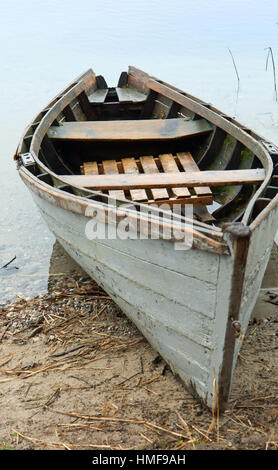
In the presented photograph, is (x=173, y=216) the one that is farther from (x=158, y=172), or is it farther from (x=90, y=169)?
(x=90, y=169)

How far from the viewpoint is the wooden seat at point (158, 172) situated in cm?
380

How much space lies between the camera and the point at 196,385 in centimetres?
290

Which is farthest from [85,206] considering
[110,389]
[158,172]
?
[158,172]

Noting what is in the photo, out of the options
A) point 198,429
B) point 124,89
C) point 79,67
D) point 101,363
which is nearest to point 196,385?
point 198,429

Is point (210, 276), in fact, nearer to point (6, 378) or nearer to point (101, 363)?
point (101, 363)

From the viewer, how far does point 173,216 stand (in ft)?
8.27

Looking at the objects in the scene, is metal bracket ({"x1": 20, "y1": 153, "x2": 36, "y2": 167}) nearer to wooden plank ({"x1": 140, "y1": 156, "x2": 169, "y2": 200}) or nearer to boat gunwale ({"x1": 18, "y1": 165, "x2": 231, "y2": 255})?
boat gunwale ({"x1": 18, "y1": 165, "x2": 231, "y2": 255})

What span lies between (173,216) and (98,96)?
467 cm

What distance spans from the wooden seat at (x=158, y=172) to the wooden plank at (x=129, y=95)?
1769 mm

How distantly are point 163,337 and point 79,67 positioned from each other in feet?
48.2

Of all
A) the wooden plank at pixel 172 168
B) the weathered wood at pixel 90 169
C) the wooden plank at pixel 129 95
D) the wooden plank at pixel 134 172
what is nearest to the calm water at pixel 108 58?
the weathered wood at pixel 90 169

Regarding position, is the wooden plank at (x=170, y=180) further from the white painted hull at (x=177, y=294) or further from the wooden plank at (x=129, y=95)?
the wooden plank at (x=129, y=95)

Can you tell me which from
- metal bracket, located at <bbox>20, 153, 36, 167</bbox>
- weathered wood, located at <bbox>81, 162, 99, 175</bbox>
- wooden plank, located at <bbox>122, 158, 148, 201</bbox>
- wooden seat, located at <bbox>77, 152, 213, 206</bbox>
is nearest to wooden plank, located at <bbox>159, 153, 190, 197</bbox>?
wooden seat, located at <bbox>77, 152, 213, 206</bbox>

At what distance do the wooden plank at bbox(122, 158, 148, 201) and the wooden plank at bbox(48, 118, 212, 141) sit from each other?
405 mm
